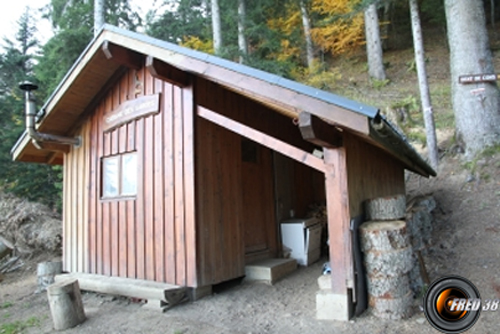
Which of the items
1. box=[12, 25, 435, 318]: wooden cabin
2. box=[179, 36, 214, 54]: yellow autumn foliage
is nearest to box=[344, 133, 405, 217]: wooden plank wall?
box=[12, 25, 435, 318]: wooden cabin

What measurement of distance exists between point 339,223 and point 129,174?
3732mm

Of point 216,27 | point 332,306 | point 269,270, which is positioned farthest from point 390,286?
point 216,27

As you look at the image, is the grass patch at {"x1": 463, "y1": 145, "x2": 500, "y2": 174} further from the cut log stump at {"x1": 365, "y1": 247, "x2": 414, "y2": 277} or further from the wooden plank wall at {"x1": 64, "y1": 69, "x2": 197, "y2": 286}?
the wooden plank wall at {"x1": 64, "y1": 69, "x2": 197, "y2": 286}

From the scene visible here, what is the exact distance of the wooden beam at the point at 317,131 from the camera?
338 centimetres

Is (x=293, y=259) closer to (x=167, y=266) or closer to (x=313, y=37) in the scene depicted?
(x=167, y=266)

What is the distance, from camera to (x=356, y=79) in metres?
16.1

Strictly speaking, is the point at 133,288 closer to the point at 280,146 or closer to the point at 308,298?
the point at 308,298

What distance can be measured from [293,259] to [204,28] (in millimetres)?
14379

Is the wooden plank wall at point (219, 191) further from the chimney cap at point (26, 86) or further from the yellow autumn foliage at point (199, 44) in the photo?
the yellow autumn foliage at point (199, 44)

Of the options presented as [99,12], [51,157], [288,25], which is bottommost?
[51,157]

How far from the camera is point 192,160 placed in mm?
4832

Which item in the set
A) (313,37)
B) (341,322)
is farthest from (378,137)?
(313,37)

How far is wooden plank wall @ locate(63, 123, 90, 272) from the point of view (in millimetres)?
6410

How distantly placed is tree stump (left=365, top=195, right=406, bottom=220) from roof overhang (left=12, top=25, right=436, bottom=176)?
0.58 meters
